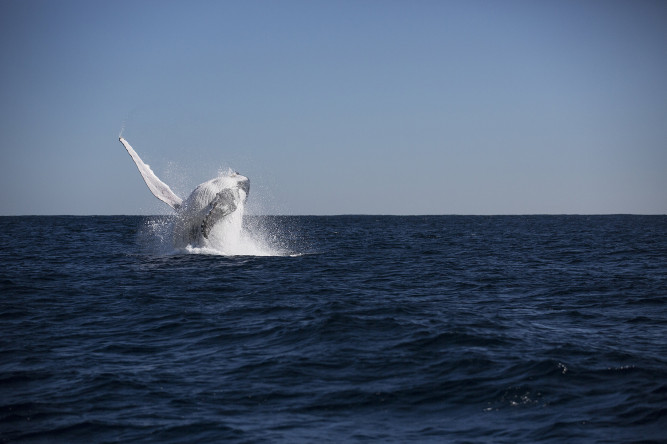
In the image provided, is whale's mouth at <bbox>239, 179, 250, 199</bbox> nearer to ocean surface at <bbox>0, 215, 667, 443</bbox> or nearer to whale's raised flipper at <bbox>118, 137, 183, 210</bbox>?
whale's raised flipper at <bbox>118, 137, 183, 210</bbox>

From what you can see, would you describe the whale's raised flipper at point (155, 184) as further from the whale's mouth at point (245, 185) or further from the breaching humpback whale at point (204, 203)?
the whale's mouth at point (245, 185)

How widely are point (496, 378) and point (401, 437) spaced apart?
2.43 m

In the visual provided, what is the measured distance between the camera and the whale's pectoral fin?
2089 cm

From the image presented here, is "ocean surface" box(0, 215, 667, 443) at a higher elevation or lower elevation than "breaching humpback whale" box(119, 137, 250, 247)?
lower

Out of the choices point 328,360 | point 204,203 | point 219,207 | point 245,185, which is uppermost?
point 245,185

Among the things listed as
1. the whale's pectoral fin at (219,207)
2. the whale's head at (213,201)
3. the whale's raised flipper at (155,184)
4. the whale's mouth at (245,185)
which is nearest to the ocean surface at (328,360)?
the whale's pectoral fin at (219,207)

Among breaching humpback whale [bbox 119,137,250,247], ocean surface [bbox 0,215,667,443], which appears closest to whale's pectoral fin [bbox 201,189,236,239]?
breaching humpback whale [bbox 119,137,250,247]

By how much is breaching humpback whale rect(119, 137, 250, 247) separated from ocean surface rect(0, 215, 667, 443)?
2.96m

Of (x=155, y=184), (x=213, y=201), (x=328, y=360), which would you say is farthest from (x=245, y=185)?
(x=328, y=360)

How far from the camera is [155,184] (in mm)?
23766

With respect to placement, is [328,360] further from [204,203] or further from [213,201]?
[204,203]

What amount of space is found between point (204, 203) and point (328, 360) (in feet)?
41.0

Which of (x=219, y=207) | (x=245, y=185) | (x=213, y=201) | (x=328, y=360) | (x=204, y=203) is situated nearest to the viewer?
(x=328, y=360)

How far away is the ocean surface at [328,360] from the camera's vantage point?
728 centimetres
